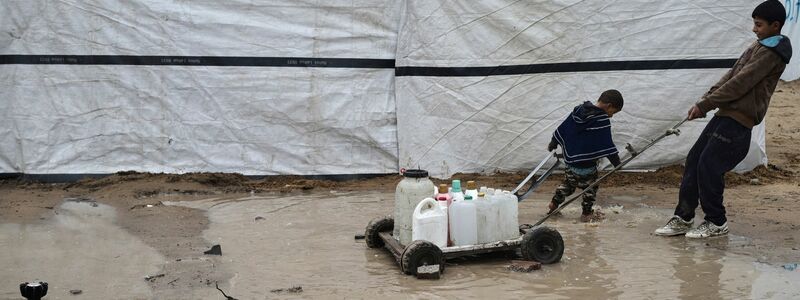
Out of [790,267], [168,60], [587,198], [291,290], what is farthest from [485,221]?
[168,60]

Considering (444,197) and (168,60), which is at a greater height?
(168,60)

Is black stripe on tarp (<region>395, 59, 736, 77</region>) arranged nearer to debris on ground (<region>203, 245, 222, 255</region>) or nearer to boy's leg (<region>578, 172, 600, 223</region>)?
boy's leg (<region>578, 172, 600, 223</region>)

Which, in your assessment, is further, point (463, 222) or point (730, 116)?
point (730, 116)

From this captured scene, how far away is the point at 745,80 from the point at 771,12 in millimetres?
414

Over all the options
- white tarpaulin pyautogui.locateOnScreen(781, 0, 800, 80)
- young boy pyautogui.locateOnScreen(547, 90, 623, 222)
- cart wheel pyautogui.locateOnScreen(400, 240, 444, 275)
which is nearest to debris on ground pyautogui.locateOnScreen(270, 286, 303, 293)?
cart wheel pyautogui.locateOnScreen(400, 240, 444, 275)

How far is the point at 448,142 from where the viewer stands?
7914 mm

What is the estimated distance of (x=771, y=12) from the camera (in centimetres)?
541

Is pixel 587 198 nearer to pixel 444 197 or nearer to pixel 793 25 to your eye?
pixel 444 197

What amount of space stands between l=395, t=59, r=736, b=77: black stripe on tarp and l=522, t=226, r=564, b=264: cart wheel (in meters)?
2.89

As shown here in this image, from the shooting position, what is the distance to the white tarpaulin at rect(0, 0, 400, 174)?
7875mm

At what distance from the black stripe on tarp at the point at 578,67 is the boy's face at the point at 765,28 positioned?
2.13m

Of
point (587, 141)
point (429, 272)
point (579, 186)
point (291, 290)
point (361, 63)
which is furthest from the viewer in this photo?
point (361, 63)

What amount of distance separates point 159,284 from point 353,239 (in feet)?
4.76

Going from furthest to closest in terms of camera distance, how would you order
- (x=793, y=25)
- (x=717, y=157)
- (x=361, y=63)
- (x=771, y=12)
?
(x=793, y=25) < (x=361, y=63) < (x=717, y=157) < (x=771, y=12)
